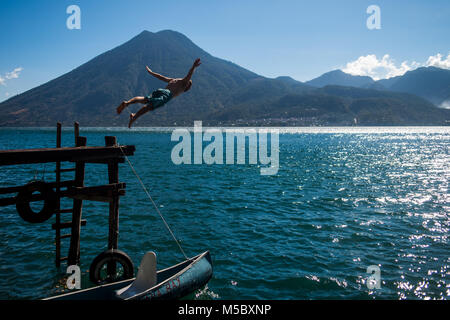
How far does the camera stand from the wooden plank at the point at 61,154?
8.82 meters

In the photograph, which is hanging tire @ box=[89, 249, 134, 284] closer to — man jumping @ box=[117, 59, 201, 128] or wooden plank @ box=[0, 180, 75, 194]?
wooden plank @ box=[0, 180, 75, 194]

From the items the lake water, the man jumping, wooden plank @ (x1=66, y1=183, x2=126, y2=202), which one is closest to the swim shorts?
the man jumping

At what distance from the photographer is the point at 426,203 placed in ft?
74.8

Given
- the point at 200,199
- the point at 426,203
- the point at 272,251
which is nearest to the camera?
the point at 272,251

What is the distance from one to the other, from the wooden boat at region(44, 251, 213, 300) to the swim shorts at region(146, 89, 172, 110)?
4.92 m

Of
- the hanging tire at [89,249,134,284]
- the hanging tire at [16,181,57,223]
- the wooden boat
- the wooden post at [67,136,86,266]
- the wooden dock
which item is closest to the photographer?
the wooden boat

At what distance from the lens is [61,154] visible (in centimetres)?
987

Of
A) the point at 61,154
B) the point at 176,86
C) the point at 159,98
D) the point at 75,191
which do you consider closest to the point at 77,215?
the point at 75,191

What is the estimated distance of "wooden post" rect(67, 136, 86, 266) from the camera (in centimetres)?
1123

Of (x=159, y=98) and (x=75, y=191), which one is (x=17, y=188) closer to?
(x=75, y=191)
